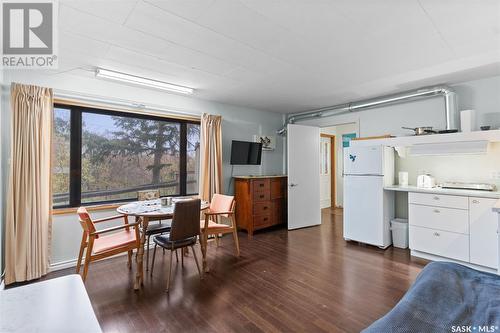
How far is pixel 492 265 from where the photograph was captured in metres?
2.76

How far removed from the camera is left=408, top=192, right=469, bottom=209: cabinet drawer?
296cm

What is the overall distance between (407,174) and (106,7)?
4.36 meters

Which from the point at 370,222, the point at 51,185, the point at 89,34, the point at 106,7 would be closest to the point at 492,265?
the point at 370,222

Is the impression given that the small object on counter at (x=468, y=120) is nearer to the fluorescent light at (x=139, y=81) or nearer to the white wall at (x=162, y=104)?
the white wall at (x=162, y=104)

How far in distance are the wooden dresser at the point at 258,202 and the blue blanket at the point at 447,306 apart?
129 inches

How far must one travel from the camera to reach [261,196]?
4.69 metres

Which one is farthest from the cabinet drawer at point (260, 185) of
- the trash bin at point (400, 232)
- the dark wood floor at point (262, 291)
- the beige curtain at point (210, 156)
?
the trash bin at point (400, 232)

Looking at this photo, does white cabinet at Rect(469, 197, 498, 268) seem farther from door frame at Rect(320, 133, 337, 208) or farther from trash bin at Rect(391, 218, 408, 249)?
door frame at Rect(320, 133, 337, 208)

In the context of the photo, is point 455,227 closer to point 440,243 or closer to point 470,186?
point 440,243

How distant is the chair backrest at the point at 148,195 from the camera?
3.65 metres

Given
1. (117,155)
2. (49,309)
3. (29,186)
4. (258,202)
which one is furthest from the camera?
(258,202)

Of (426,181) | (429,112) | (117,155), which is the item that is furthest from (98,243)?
(429,112)

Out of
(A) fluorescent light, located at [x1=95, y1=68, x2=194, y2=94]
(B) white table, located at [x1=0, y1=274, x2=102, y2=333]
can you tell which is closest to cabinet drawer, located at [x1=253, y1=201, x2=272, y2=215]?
(A) fluorescent light, located at [x1=95, y1=68, x2=194, y2=94]

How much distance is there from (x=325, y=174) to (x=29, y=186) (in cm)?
651
